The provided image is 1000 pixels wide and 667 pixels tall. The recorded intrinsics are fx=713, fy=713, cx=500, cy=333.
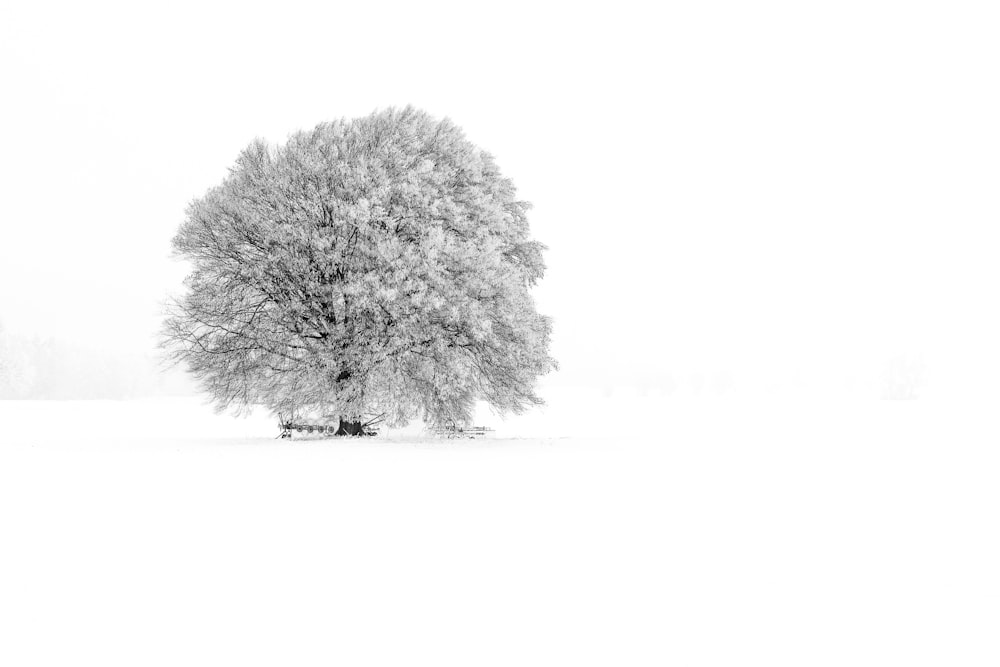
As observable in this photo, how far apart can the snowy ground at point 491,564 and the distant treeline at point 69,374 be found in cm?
8451

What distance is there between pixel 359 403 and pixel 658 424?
25.9 meters

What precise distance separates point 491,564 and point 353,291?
1787 centimetres

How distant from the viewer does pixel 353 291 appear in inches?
1005

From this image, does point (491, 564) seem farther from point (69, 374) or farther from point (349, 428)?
point (69, 374)

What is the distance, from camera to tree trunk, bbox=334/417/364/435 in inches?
1165

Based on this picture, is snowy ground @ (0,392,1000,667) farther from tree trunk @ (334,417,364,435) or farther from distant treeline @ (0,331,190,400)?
distant treeline @ (0,331,190,400)

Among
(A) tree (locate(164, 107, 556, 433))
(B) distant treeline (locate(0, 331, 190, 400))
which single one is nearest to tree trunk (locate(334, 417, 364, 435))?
(A) tree (locate(164, 107, 556, 433))

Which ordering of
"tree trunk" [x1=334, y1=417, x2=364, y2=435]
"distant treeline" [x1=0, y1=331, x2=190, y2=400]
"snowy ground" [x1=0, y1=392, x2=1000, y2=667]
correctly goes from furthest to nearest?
"distant treeline" [x1=0, y1=331, x2=190, y2=400], "tree trunk" [x1=334, y1=417, x2=364, y2=435], "snowy ground" [x1=0, y1=392, x2=1000, y2=667]

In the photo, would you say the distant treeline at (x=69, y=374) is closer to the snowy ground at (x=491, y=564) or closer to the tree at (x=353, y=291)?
the tree at (x=353, y=291)

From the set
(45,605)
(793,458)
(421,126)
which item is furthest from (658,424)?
(45,605)

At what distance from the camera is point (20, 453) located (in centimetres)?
2302

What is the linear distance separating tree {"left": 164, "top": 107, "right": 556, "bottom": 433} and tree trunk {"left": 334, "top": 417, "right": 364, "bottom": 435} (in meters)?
1.06

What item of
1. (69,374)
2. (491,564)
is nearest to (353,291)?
(491,564)

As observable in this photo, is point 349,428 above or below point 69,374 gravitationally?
below
